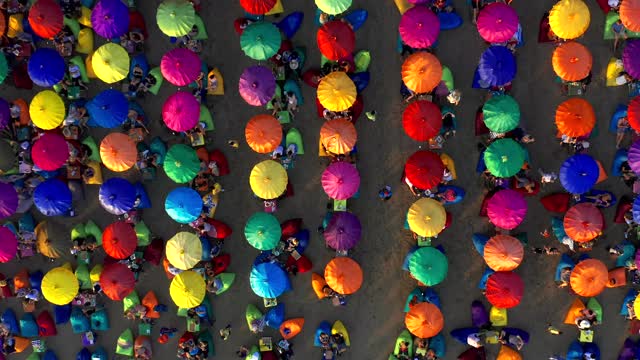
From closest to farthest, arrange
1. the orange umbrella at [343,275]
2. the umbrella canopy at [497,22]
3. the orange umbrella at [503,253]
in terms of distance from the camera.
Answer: the umbrella canopy at [497,22] < the orange umbrella at [503,253] < the orange umbrella at [343,275]

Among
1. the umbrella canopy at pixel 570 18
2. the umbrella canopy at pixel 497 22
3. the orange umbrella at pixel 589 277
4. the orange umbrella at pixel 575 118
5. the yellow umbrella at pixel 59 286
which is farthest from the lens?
the yellow umbrella at pixel 59 286

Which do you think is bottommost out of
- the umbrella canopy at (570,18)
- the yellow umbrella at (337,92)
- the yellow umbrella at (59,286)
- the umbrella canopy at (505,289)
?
the yellow umbrella at (59,286)

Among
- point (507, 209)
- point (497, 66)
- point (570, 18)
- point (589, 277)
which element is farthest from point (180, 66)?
point (589, 277)

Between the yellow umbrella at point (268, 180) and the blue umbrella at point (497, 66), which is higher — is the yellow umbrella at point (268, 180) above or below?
below

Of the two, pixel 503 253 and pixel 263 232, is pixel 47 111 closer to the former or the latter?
pixel 263 232

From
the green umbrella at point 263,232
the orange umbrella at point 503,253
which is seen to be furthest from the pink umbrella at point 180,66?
the orange umbrella at point 503,253

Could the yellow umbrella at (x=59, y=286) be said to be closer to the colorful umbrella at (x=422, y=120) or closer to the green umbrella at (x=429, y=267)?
the green umbrella at (x=429, y=267)
